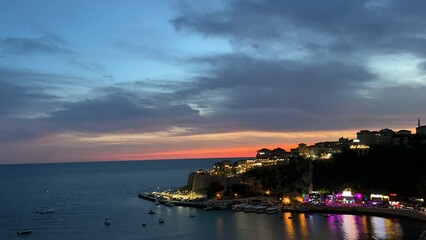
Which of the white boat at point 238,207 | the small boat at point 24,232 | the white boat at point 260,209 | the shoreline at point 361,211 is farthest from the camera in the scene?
the white boat at point 238,207

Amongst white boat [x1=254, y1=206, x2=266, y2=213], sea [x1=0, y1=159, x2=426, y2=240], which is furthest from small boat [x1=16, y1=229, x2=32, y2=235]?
white boat [x1=254, y1=206, x2=266, y2=213]

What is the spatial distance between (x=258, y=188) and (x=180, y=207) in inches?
508

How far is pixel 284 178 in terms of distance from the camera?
232 feet

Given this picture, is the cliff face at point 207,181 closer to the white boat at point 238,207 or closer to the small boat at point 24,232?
the white boat at point 238,207

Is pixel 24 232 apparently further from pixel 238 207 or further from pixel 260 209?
pixel 260 209

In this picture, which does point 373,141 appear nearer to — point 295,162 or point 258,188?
point 295,162

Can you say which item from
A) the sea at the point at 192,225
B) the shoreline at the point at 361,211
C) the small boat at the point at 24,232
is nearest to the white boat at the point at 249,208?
the sea at the point at 192,225

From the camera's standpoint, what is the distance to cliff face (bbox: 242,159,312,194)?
67.7m

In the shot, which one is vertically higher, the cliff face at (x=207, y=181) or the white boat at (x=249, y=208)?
the cliff face at (x=207, y=181)

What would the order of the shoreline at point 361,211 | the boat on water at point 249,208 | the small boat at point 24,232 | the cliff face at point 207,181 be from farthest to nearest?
the cliff face at point 207,181, the boat on water at point 249,208, the shoreline at point 361,211, the small boat at point 24,232

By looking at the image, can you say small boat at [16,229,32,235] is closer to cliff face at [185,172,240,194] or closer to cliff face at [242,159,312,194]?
cliff face at [185,172,240,194]

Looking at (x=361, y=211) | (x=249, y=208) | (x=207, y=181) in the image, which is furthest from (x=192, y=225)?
(x=207, y=181)

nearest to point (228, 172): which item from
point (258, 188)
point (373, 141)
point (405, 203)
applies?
point (258, 188)

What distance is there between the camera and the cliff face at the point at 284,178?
67688mm
